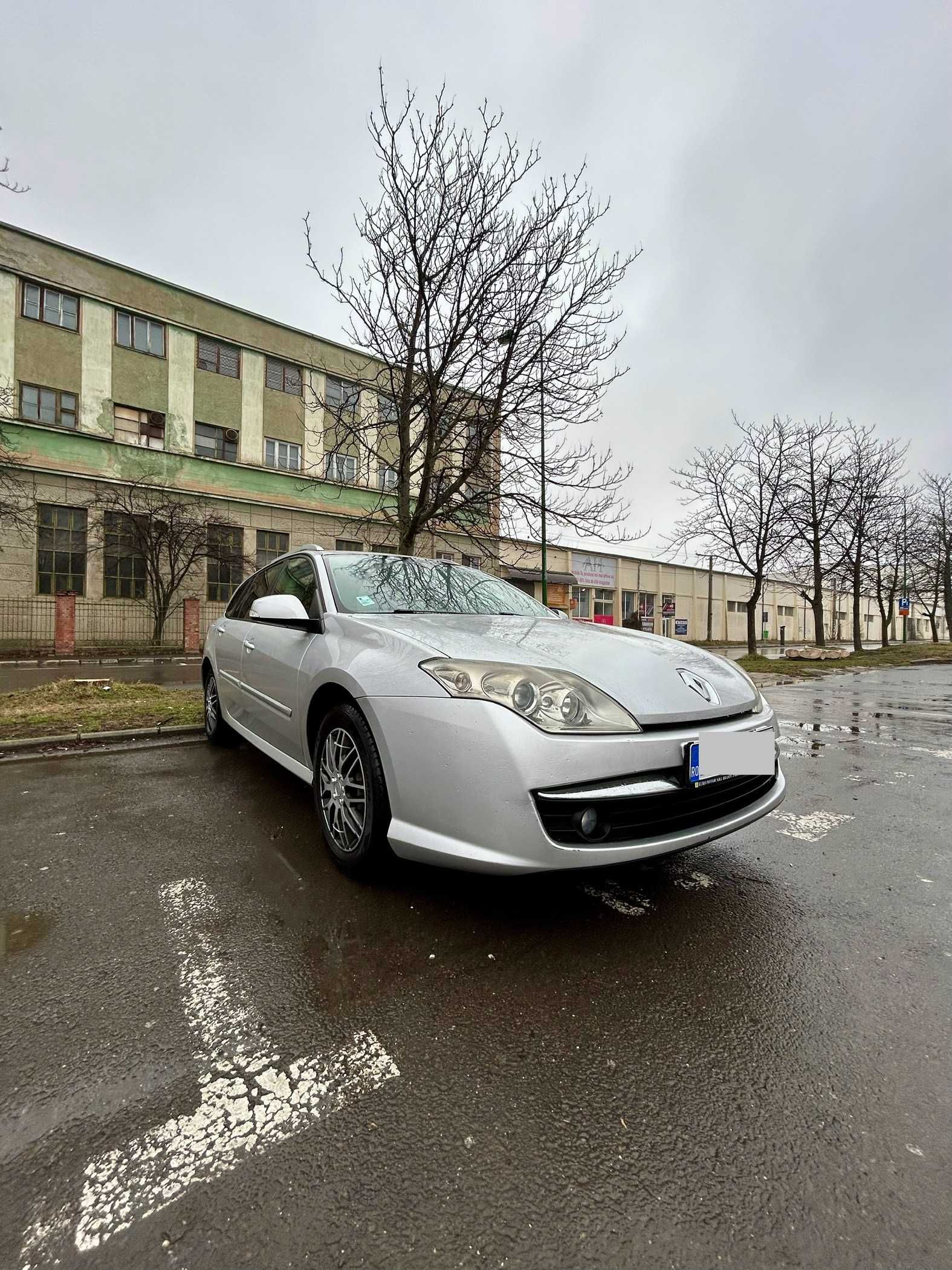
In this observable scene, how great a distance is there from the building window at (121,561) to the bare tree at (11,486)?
2.14 metres

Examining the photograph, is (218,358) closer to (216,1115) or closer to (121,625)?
(121,625)

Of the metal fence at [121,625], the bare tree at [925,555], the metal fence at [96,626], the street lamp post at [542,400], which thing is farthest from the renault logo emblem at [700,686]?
the bare tree at [925,555]

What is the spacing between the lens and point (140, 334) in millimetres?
22297

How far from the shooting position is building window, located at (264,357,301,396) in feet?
82.3

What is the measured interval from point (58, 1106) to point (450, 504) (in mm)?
7246

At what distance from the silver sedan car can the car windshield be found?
0.11 ft

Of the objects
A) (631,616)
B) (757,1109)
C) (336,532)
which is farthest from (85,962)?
(631,616)

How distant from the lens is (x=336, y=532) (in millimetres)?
25438

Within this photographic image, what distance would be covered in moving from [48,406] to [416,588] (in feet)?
78.1

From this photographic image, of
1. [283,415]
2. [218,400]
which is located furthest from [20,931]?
[283,415]

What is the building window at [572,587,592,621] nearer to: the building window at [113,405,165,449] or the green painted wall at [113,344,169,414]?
the building window at [113,405,165,449]

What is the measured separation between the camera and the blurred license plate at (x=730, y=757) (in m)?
2.18

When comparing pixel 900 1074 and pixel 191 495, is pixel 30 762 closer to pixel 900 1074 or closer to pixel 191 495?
pixel 900 1074

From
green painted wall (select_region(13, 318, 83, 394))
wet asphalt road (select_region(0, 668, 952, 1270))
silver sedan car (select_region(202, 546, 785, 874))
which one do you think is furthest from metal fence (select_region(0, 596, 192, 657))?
wet asphalt road (select_region(0, 668, 952, 1270))
